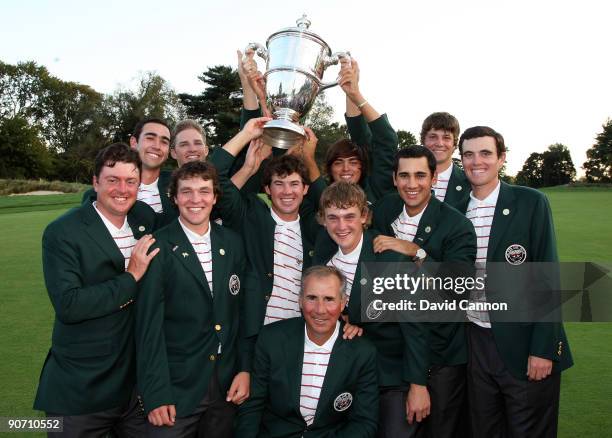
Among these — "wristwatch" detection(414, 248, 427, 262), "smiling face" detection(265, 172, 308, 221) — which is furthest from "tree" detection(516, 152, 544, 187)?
"wristwatch" detection(414, 248, 427, 262)

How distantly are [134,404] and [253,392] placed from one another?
28.6 inches

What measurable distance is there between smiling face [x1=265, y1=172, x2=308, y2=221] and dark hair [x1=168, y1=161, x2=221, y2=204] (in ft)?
1.71

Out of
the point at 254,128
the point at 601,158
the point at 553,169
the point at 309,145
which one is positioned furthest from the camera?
the point at 553,169

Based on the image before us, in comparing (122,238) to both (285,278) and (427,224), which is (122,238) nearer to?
(285,278)

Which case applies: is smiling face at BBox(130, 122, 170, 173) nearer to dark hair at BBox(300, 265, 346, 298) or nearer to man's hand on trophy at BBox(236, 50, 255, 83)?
man's hand on trophy at BBox(236, 50, 255, 83)

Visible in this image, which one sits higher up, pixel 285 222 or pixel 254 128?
pixel 254 128

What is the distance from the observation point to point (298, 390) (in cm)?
320

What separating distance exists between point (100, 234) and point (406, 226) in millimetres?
1980

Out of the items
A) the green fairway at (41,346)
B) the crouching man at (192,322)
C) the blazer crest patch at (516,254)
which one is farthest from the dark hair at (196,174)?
the green fairway at (41,346)

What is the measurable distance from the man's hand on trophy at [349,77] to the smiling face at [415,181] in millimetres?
805

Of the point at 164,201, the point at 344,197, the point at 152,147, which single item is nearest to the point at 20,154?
the point at 152,147

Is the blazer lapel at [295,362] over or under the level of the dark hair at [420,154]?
under

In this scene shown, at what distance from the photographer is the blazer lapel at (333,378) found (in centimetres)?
318

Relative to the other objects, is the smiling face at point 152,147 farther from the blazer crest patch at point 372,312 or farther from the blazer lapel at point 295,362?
the blazer crest patch at point 372,312
